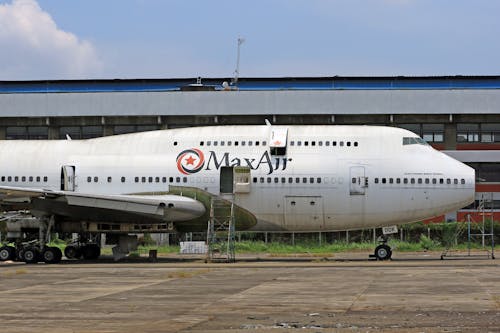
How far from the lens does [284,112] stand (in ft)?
216

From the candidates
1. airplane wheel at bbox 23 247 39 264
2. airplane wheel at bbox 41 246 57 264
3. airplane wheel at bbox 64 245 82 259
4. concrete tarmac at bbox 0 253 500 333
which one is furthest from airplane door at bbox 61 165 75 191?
concrete tarmac at bbox 0 253 500 333

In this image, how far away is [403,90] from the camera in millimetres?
65562

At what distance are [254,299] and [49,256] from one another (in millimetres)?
19461

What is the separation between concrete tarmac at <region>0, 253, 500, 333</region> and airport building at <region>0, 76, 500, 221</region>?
3433cm

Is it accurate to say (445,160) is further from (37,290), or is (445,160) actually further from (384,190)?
(37,290)

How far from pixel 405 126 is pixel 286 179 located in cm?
3021

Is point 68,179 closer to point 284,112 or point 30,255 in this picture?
point 30,255

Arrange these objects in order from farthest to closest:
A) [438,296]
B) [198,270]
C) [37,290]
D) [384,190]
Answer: [384,190] < [198,270] < [37,290] < [438,296]

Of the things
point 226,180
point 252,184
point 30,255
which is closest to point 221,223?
point 226,180

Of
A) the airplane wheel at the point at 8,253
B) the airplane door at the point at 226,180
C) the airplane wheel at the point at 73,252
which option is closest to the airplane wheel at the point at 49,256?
the airplane wheel at the point at 8,253

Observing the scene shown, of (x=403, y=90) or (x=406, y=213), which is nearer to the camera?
(x=406, y=213)

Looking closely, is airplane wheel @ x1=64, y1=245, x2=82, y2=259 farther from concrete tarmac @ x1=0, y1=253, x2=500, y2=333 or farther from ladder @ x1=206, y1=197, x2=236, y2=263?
concrete tarmac @ x1=0, y1=253, x2=500, y2=333

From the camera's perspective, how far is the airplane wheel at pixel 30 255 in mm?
38094

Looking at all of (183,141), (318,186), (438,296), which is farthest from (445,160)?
(438,296)
